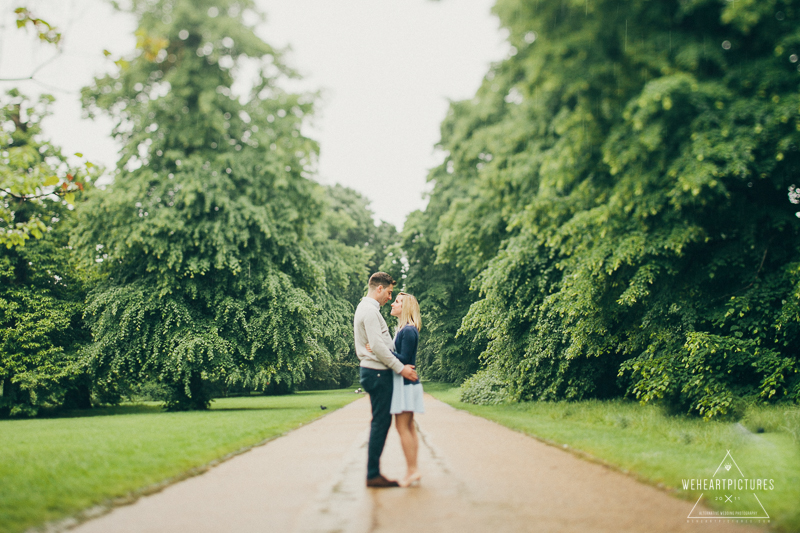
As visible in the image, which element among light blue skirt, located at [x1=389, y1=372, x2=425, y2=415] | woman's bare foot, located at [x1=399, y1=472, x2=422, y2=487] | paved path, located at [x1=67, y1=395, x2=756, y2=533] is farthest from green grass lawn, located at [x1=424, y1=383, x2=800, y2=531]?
light blue skirt, located at [x1=389, y1=372, x2=425, y2=415]

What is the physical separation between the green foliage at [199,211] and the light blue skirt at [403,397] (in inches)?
564

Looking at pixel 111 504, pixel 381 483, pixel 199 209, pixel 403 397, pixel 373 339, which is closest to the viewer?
pixel 111 504

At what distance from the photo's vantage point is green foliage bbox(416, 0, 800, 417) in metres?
7.91

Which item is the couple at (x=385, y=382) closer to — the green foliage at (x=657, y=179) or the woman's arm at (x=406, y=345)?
the woman's arm at (x=406, y=345)

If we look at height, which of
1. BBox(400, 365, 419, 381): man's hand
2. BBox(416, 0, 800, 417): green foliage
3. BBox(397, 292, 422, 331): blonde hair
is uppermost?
BBox(416, 0, 800, 417): green foliage

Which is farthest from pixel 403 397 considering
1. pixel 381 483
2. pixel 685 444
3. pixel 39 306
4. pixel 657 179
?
pixel 39 306

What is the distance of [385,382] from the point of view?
585 cm

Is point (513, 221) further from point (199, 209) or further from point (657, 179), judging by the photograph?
point (199, 209)

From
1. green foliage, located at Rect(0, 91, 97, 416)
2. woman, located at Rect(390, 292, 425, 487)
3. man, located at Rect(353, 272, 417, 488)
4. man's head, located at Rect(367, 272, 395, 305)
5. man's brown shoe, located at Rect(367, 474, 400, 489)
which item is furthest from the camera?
green foliage, located at Rect(0, 91, 97, 416)

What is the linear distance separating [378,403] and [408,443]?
493mm

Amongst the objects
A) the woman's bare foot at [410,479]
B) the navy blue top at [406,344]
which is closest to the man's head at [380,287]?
the navy blue top at [406,344]

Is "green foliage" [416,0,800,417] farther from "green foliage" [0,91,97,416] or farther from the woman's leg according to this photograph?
"green foliage" [0,91,97,416]

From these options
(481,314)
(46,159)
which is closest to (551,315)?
(481,314)

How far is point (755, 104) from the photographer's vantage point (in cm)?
840
